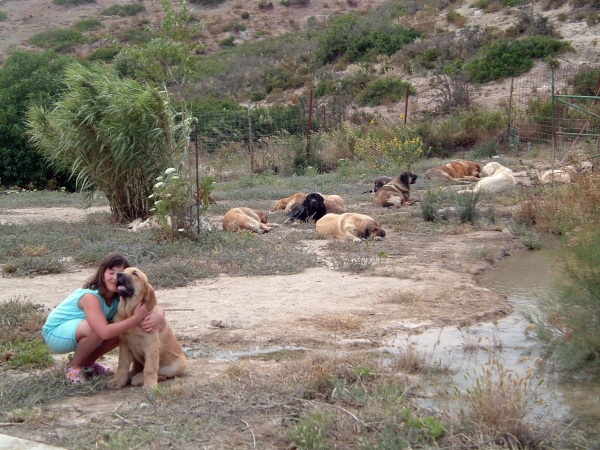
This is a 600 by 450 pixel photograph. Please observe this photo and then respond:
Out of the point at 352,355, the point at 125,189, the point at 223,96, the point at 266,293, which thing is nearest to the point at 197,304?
the point at 266,293

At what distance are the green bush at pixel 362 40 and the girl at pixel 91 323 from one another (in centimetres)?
3277

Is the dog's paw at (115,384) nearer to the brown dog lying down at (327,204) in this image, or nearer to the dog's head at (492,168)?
the brown dog lying down at (327,204)

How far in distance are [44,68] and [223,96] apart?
50.7ft

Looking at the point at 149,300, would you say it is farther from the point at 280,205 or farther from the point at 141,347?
the point at 280,205

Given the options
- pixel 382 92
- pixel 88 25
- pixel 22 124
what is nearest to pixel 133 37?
pixel 88 25

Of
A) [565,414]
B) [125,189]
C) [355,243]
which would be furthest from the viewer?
[125,189]

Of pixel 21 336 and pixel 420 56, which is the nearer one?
pixel 21 336

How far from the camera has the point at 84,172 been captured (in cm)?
1341

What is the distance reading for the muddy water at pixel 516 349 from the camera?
5.13 meters

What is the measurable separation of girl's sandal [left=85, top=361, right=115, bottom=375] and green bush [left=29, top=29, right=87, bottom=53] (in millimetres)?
52675

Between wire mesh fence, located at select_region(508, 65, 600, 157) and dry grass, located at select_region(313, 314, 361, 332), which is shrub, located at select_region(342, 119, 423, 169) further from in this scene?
dry grass, located at select_region(313, 314, 361, 332)

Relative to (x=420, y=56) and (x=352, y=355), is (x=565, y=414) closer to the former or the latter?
(x=352, y=355)

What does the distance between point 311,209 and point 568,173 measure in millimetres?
4730

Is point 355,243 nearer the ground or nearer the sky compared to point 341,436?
nearer the ground
